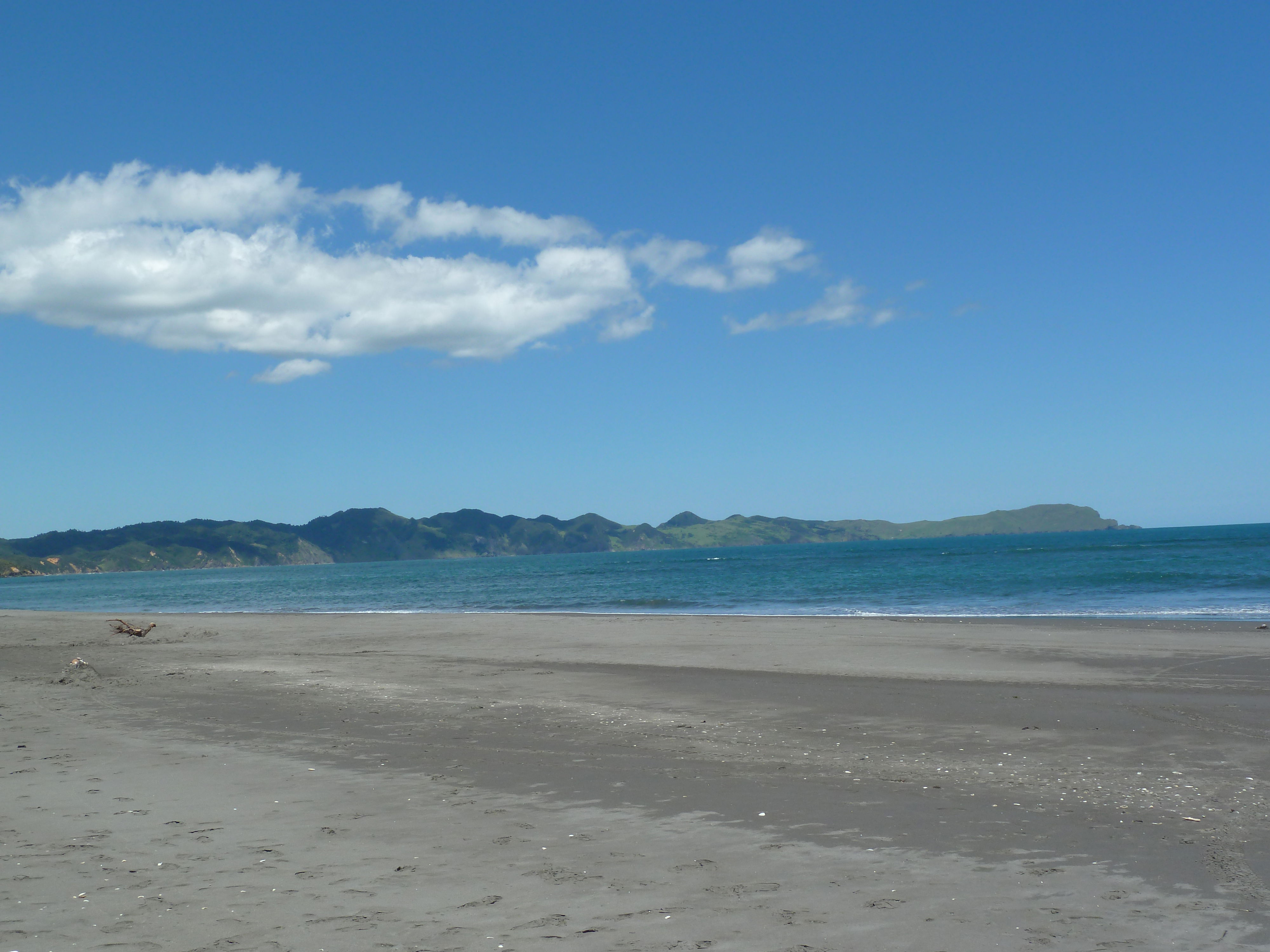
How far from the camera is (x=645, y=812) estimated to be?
7.63 meters

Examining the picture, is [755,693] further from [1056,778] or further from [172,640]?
[172,640]

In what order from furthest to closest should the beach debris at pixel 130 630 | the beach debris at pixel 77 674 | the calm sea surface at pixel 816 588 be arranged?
the calm sea surface at pixel 816 588 < the beach debris at pixel 130 630 < the beach debris at pixel 77 674

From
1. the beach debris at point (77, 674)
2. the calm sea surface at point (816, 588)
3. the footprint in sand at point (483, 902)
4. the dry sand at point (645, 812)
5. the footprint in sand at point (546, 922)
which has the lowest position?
the calm sea surface at point (816, 588)

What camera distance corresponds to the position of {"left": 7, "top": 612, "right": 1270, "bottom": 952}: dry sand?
526 cm

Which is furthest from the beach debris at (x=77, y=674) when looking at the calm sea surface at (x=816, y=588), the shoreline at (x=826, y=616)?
the calm sea surface at (x=816, y=588)

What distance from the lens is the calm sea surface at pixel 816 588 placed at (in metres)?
36.8

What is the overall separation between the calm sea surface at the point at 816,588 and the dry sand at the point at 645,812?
20.6 metres

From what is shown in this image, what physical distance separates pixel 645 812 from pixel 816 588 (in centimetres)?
4868

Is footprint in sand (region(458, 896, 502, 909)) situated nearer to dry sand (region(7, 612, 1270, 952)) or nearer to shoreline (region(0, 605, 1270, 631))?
dry sand (region(7, 612, 1270, 952))

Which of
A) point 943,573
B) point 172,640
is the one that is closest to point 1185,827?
point 172,640

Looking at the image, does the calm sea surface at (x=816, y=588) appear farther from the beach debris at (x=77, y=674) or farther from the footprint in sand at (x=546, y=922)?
the footprint in sand at (x=546, y=922)

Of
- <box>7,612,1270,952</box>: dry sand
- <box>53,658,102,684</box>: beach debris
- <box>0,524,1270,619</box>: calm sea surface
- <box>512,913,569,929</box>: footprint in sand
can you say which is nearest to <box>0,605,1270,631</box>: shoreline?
<box>0,524,1270,619</box>: calm sea surface

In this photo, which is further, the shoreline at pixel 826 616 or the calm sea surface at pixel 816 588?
the calm sea surface at pixel 816 588

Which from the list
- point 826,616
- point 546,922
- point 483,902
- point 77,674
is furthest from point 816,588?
point 546,922
